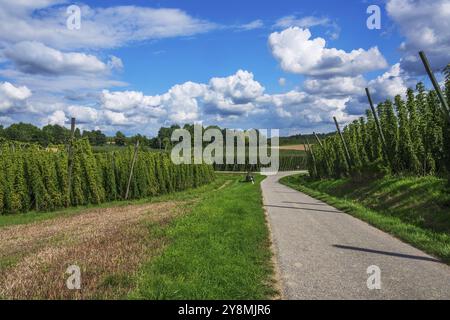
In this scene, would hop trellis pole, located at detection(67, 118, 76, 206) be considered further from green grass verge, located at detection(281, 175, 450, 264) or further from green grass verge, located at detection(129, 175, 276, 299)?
green grass verge, located at detection(129, 175, 276, 299)

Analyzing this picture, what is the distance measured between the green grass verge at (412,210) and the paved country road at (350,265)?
1.49ft

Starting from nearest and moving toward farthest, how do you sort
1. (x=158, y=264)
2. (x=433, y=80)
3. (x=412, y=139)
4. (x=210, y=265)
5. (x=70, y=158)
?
(x=158, y=264) < (x=210, y=265) < (x=433, y=80) < (x=412, y=139) < (x=70, y=158)

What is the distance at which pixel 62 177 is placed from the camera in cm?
2775

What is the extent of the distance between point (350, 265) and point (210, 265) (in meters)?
2.70

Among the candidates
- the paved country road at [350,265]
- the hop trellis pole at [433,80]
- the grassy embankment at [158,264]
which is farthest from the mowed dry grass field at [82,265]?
the hop trellis pole at [433,80]

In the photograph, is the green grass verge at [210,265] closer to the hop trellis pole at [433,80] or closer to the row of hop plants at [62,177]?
the hop trellis pole at [433,80]

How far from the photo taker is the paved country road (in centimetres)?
642

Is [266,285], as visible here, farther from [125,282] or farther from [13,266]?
[13,266]

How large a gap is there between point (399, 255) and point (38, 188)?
22.9m

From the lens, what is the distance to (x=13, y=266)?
8523 mm

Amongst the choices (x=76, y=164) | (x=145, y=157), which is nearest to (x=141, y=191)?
(x=145, y=157)

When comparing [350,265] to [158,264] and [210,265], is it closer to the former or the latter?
[210,265]

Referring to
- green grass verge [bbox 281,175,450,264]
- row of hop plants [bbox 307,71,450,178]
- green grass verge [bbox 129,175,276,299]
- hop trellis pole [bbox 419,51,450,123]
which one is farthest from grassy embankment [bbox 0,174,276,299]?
row of hop plants [bbox 307,71,450,178]

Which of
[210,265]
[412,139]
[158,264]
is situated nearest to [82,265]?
[158,264]
